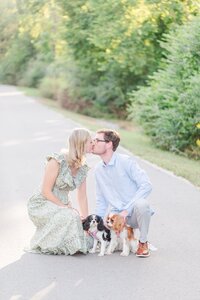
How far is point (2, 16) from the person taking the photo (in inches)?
2906

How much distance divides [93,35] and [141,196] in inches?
1047

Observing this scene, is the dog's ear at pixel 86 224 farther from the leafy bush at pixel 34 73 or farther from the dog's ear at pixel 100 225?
the leafy bush at pixel 34 73

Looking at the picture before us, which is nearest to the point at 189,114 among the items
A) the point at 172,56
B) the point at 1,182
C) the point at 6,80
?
the point at 172,56

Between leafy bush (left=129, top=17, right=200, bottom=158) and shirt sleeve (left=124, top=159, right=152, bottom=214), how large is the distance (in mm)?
9985

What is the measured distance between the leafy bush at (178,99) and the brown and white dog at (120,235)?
33.6 ft

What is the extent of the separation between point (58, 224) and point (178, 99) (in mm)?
11238

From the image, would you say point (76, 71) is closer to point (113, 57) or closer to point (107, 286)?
point (113, 57)

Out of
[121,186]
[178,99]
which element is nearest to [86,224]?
[121,186]

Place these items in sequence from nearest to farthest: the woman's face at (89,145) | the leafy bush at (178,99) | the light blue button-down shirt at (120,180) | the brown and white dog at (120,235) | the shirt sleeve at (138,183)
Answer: the brown and white dog at (120,235), the woman's face at (89,145), the shirt sleeve at (138,183), the light blue button-down shirt at (120,180), the leafy bush at (178,99)

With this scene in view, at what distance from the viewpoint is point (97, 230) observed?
23.6ft

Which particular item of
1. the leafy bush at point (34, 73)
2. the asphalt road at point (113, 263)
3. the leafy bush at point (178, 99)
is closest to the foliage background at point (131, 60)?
the leafy bush at point (178, 99)

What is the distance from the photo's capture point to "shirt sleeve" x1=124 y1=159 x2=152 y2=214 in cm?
726

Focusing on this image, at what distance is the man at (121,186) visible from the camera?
7195 mm

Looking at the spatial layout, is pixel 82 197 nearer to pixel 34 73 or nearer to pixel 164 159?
pixel 164 159
